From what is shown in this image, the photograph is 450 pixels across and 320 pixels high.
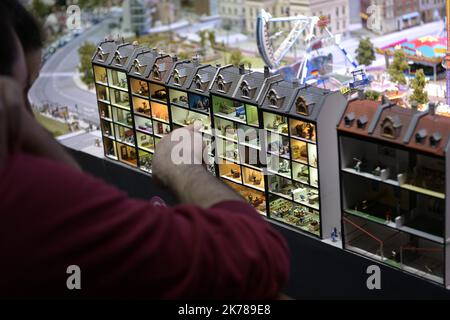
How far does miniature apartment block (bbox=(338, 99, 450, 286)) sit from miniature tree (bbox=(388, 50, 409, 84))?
14493 mm

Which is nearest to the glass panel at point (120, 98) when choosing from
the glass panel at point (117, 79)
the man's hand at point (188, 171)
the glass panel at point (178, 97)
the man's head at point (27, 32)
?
the glass panel at point (117, 79)

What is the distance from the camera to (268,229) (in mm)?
1669

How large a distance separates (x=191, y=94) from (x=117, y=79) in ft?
8.86

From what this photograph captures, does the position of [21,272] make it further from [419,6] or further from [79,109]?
[419,6]

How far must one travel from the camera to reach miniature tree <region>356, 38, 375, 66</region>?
28250 mm

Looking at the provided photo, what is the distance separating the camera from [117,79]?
15938 mm

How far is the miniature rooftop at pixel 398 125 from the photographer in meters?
9.61

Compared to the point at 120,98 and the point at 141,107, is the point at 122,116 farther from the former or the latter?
the point at 141,107

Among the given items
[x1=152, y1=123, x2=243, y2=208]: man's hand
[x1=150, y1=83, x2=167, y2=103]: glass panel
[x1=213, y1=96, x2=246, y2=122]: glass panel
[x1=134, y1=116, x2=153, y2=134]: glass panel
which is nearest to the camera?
[x1=152, y1=123, x2=243, y2=208]: man's hand

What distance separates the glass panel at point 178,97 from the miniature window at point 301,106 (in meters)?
3.04

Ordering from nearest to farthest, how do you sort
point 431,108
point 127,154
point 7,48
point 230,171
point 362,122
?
point 7,48 → point 431,108 → point 362,122 → point 230,171 → point 127,154

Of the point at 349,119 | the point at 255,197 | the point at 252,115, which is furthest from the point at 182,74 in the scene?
the point at 349,119

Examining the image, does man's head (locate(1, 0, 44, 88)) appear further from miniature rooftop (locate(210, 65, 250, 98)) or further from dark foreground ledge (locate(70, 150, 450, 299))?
miniature rooftop (locate(210, 65, 250, 98))

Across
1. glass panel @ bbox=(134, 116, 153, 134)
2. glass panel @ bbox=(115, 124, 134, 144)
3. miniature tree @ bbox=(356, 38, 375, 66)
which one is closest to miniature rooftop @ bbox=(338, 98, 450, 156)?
glass panel @ bbox=(134, 116, 153, 134)
